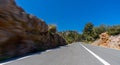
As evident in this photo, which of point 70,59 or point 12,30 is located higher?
point 12,30

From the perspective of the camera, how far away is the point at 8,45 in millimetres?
14906

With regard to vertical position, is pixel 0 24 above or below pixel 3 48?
above

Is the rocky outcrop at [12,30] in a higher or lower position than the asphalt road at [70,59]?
higher

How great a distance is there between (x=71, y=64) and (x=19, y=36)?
10.0 m

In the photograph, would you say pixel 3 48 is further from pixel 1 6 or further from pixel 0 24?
pixel 1 6

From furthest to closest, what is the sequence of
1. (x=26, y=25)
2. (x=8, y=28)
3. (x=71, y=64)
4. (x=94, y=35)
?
(x=94, y=35), (x=26, y=25), (x=8, y=28), (x=71, y=64)

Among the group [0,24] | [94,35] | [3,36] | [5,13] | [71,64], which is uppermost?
[94,35]

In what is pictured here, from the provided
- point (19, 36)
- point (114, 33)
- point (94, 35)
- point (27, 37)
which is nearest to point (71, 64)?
point (19, 36)

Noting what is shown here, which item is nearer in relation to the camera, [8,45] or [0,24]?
[0,24]

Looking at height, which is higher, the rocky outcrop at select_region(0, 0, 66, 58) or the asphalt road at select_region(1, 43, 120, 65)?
the rocky outcrop at select_region(0, 0, 66, 58)

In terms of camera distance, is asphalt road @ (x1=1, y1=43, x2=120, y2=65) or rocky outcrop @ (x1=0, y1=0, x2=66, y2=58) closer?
asphalt road @ (x1=1, y1=43, x2=120, y2=65)

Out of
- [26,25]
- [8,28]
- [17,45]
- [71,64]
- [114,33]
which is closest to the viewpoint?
[71,64]

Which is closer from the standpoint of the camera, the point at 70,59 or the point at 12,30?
the point at 70,59

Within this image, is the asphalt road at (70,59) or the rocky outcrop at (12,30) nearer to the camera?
the asphalt road at (70,59)
